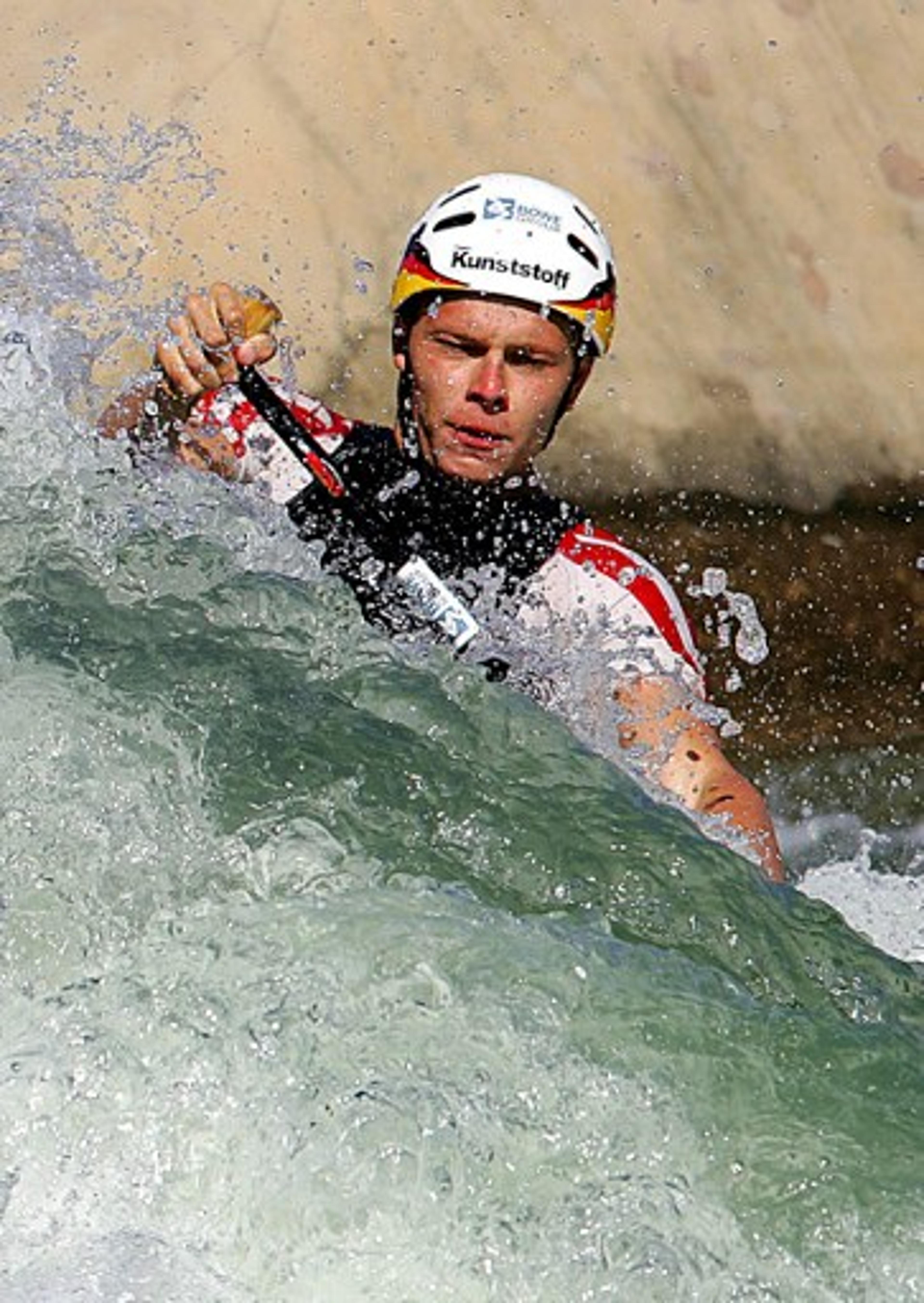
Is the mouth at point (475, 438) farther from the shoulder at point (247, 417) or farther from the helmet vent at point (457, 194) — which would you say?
the helmet vent at point (457, 194)

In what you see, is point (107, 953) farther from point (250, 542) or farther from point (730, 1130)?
point (250, 542)

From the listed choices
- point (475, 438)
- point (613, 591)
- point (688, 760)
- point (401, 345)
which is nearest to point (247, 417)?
point (401, 345)

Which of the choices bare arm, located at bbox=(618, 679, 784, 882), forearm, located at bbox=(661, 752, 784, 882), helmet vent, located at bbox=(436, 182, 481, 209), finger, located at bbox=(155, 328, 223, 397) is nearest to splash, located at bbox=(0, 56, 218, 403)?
finger, located at bbox=(155, 328, 223, 397)

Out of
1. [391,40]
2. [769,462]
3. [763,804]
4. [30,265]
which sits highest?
[30,265]

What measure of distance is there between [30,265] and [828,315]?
177 cm

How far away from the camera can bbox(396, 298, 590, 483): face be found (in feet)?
10.1

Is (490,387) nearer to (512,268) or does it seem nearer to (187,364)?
(512,268)

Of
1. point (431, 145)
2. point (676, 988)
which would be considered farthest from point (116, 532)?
point (431, 145)

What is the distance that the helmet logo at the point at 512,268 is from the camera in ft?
10.2

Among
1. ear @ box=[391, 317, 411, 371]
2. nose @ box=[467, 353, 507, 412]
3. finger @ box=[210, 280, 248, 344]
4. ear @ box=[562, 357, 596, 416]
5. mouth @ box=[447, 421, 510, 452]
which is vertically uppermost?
finger @ box=[210, 280, 248, 344]

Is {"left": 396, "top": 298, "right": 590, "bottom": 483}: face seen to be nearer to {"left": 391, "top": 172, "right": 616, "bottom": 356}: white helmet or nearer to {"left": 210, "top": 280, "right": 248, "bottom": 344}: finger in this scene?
{"left": 391, "top": 172, "right": 616, "bottom": 356}: white helmet

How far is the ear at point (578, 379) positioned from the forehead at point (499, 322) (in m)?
0.08

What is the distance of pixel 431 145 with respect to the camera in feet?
15.3

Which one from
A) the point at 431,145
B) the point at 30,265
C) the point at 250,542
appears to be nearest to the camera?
the point at 250,542
